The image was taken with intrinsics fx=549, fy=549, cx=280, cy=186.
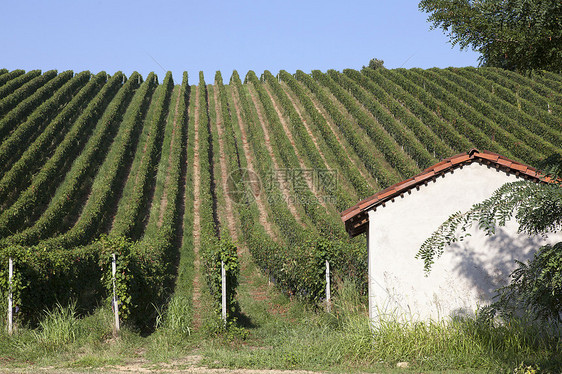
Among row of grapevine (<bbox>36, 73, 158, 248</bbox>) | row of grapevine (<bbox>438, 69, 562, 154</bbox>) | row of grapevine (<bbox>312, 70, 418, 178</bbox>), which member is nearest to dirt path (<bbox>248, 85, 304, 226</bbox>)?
row of grapevine (<bbox>312, 70, 418, 178</bbox>)

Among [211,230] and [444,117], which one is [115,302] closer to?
[211,230]

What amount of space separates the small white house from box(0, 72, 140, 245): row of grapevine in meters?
17.9

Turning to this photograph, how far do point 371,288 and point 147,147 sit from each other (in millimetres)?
32720

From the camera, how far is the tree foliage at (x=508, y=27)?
862 centimetres

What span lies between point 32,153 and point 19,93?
1387 centimetres

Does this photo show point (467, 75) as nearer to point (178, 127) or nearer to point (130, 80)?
point (178, 127)

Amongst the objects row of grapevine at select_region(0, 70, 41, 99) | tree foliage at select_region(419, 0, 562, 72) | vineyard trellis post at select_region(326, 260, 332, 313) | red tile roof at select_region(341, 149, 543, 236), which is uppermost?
row of grapevine at select_region(0, 70, 41, 99)

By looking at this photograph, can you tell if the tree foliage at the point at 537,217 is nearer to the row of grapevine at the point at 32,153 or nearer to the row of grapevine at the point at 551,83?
the row of grapevine at the point at 32,153

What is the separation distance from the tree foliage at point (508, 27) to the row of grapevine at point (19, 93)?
40.3 meters

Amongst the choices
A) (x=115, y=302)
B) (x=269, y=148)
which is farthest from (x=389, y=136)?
(x=115, y=302)

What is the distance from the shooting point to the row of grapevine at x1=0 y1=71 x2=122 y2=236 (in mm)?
27656

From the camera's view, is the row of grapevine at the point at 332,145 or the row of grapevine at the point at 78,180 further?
the row of grapevine at the point at 332,145

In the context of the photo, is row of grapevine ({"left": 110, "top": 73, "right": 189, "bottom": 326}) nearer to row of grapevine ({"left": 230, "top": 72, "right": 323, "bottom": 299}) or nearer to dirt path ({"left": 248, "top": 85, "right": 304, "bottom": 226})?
row of grapevine ({"left": 230, "top": 72, "right": 323, "bottom": 299})

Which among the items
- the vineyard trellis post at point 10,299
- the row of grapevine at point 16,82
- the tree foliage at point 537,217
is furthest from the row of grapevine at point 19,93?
the tree foliage at point 537,217
